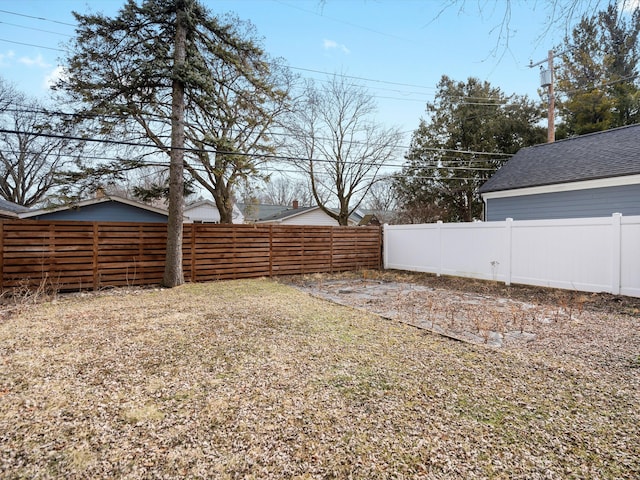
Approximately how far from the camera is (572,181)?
841cm

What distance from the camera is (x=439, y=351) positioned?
318cm

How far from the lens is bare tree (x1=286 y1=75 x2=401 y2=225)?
546 inches

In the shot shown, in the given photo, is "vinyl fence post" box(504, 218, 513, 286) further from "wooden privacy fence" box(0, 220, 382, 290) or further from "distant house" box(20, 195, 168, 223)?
"distant house" box(20, 195, 168, 223)

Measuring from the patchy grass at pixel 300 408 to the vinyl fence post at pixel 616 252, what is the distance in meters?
3.88

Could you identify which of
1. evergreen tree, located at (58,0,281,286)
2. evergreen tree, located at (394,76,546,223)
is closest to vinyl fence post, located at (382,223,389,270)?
evergreen tree, located at (58,0,281,286)

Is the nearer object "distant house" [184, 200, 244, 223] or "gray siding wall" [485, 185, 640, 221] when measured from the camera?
"gray siding wall" [485, 185, 640, 221]

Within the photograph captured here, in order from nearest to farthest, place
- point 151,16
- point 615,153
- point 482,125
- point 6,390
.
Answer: point 6,390 → point 151,16 → point 615,153 → point 482,125

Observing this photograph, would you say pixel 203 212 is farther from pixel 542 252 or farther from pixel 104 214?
pixel 542 252

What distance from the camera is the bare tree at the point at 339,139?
1387 cm

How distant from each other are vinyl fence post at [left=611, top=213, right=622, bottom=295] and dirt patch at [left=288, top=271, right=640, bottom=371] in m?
0.24

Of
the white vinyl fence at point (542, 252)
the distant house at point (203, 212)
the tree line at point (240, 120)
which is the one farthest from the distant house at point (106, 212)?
the white vinyl fence at point (542, 252)

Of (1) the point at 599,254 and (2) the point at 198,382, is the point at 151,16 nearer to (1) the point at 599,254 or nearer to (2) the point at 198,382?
(2) the point at 198,382

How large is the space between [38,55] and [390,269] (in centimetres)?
1064

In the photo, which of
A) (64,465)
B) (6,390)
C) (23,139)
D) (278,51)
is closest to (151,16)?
(278,51)
